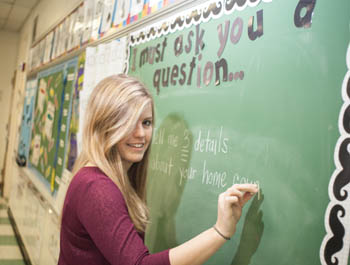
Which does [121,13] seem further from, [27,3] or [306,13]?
[27,3]

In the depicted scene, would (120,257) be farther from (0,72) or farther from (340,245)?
(0,72)

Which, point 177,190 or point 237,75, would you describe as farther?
point 177,190

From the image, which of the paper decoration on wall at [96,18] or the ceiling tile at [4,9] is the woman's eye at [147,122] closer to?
the paper decoration on wall at [96,18]

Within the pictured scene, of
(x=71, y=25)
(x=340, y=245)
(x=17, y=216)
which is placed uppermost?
(x=71, y=25)

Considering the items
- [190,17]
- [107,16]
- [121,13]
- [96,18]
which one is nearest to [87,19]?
[96,18]

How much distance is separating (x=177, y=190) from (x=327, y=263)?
2.16 feet

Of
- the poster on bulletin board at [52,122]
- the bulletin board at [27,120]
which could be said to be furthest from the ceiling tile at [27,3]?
the poster on bulletin board at [52,122]

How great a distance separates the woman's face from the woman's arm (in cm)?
38

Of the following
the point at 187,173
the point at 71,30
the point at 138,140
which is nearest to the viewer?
the point at 138,140

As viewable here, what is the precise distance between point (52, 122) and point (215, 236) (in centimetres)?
257

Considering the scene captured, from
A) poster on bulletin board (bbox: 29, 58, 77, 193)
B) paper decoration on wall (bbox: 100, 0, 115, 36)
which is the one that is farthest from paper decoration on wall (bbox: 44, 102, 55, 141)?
paper decoration on wall (bbox: 100, 0, 115, 36)

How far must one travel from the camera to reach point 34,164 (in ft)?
11.9

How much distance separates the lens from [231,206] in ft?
2.95

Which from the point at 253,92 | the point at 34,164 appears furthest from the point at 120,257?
the point at 34,164
